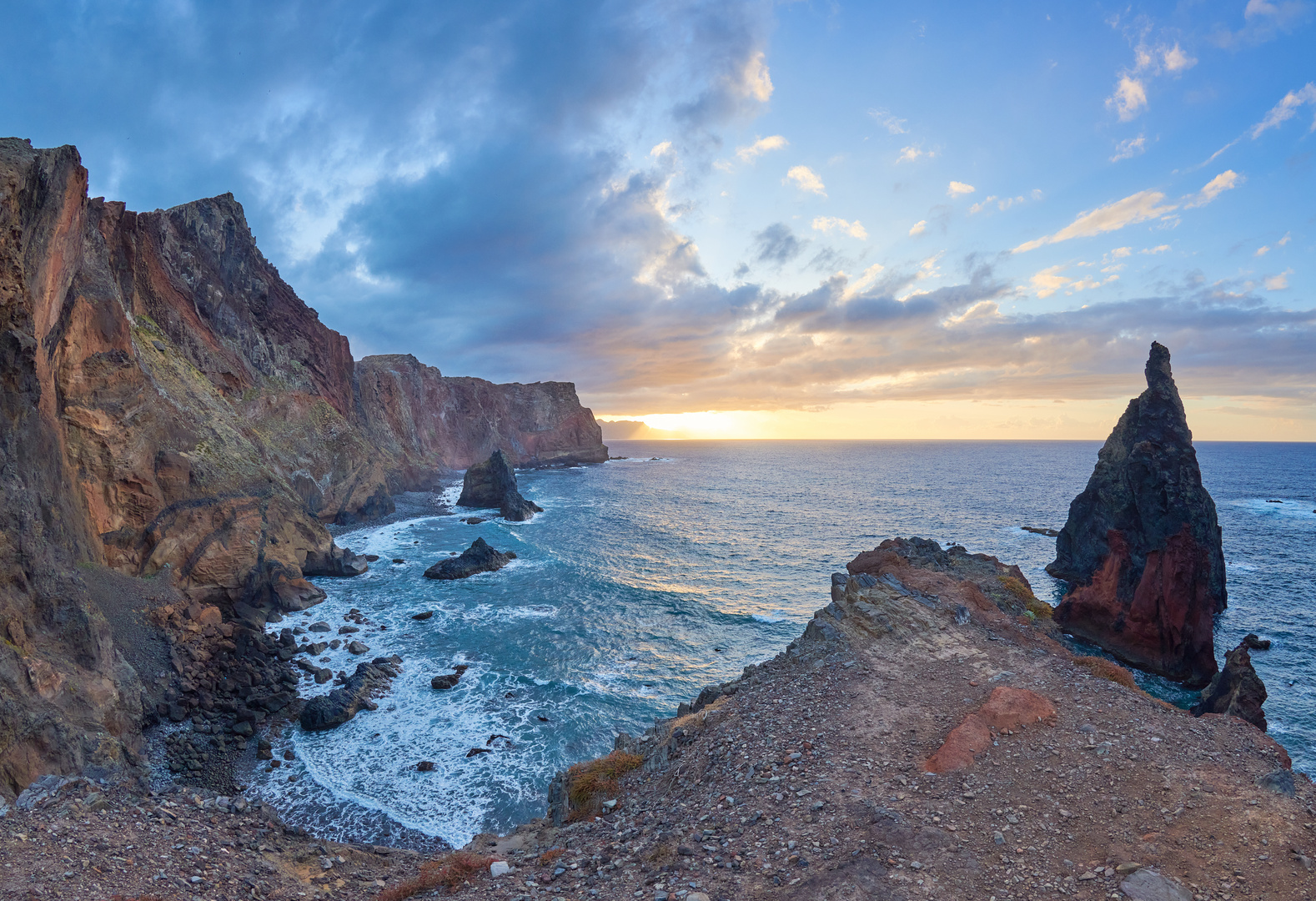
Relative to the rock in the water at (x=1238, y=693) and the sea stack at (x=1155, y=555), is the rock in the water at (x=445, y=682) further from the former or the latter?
the sea stack at (x=1155, y=555)

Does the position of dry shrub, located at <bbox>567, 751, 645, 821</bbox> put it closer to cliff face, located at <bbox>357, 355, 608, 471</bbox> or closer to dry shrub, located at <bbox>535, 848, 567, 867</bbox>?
dry shrub, located at <bbox>535, 848, 567, 867</bbox>

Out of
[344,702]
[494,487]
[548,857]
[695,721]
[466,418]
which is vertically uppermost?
[466,418]

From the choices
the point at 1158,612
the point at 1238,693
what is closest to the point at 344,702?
the point at 1238,693

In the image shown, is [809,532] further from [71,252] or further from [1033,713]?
[71,252]

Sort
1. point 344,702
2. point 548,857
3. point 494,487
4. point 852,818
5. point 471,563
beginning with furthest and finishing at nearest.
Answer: point 494,487 < point 471,563 < point 344,702 < point 548,857 < point 852,818

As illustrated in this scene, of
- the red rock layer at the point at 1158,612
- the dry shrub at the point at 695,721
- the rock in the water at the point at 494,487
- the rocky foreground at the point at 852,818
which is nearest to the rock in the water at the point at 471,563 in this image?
the rock in the water at the point at 494,487

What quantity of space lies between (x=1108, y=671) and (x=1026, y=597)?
14.2 metres

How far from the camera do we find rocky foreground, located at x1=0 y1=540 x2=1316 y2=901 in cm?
892

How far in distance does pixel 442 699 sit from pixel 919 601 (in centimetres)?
2102

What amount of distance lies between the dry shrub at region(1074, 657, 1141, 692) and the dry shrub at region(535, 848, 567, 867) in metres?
15.7

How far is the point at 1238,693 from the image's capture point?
2078cm

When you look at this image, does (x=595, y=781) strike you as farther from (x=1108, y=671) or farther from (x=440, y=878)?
(x=1108, y=671)

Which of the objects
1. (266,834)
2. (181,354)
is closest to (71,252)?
(181,354)

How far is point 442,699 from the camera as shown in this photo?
83.3 feet
